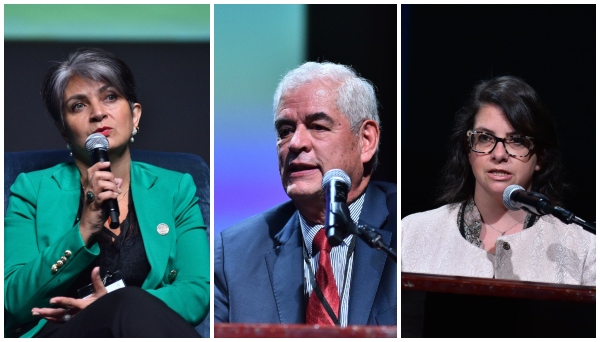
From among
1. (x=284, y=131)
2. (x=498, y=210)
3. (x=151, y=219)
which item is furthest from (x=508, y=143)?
(x=151, y=219)

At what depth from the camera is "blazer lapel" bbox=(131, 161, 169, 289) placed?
4634 mm

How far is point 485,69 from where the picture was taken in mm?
4805

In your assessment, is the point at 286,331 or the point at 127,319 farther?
the point at 127,319

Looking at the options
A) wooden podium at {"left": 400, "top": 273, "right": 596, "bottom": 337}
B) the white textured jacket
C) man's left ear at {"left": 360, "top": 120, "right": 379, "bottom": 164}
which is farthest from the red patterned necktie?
wooden podium at {"left": 400, "top": 273, "right": 596, "bottom": 337}

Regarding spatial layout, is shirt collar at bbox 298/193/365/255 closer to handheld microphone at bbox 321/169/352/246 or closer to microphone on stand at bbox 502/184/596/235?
microphone on stand at bbox 502/184/596/235

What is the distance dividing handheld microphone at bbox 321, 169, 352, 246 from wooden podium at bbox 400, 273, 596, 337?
23.3 inches

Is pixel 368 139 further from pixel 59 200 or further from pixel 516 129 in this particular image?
pixel 59 200

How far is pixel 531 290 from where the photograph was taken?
3.65m

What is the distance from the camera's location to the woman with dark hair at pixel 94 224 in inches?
179

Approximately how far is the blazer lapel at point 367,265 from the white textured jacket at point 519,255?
17 cm

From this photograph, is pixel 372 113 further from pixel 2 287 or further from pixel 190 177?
pixel 2 287

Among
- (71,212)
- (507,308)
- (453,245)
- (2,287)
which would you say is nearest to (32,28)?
(71,212)

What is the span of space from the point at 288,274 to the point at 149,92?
1306 mm

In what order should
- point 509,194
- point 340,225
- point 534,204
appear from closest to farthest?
1. point 340,225
2. point 534,204
3. point 509,194
